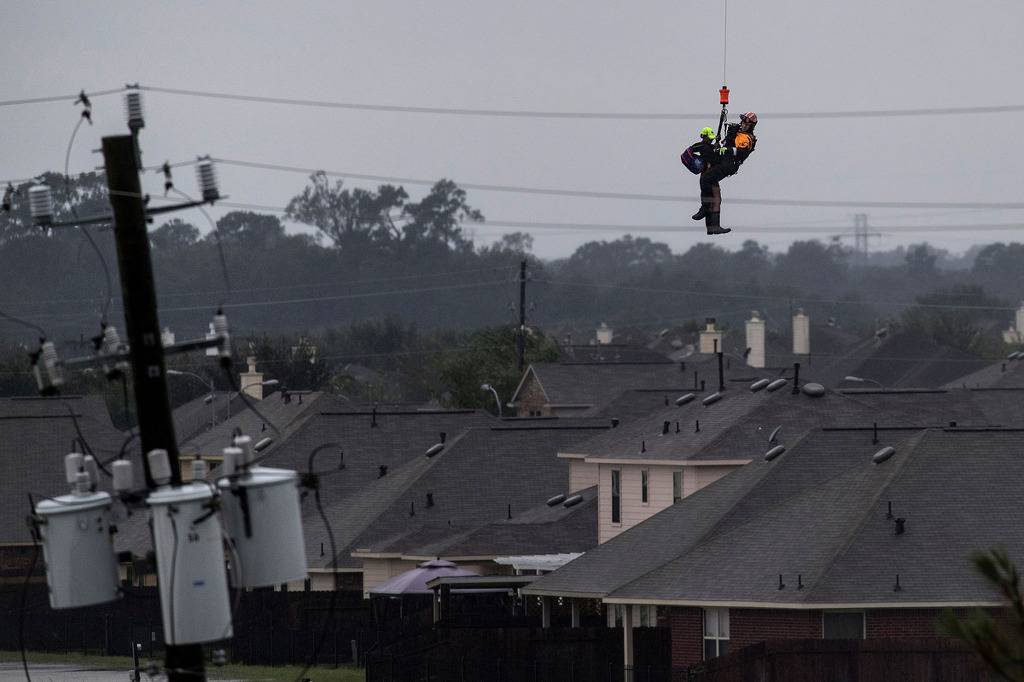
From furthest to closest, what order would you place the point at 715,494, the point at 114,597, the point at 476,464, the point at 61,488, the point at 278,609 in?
the point at 61,488 < the point at 476,464 < the point at 278,609 < the point at 715,494 < the point at 114,597

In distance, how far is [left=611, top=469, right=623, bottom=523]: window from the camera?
182 ft

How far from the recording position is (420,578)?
2055 inches

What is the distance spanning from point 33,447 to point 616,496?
3489cm

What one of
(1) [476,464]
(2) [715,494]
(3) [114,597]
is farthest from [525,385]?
(3) [114,597]

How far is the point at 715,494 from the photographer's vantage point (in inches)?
1868

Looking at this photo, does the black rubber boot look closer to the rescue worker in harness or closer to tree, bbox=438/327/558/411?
the rescue worker in harness

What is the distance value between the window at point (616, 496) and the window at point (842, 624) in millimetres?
16379

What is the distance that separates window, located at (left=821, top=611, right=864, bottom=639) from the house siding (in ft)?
43.8

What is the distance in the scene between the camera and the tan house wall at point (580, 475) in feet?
199

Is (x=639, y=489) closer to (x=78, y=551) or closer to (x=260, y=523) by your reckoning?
(x=260, y=523)

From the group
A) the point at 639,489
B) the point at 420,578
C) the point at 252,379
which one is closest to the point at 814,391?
the point at 639,489

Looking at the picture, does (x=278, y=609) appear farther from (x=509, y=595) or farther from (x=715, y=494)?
(x=715, y=494)

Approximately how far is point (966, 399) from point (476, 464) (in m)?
16.5

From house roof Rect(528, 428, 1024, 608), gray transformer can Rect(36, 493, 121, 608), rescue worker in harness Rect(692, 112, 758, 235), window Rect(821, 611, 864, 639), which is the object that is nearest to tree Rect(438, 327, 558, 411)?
house roof Rect(528, 428, 1024, 608)
